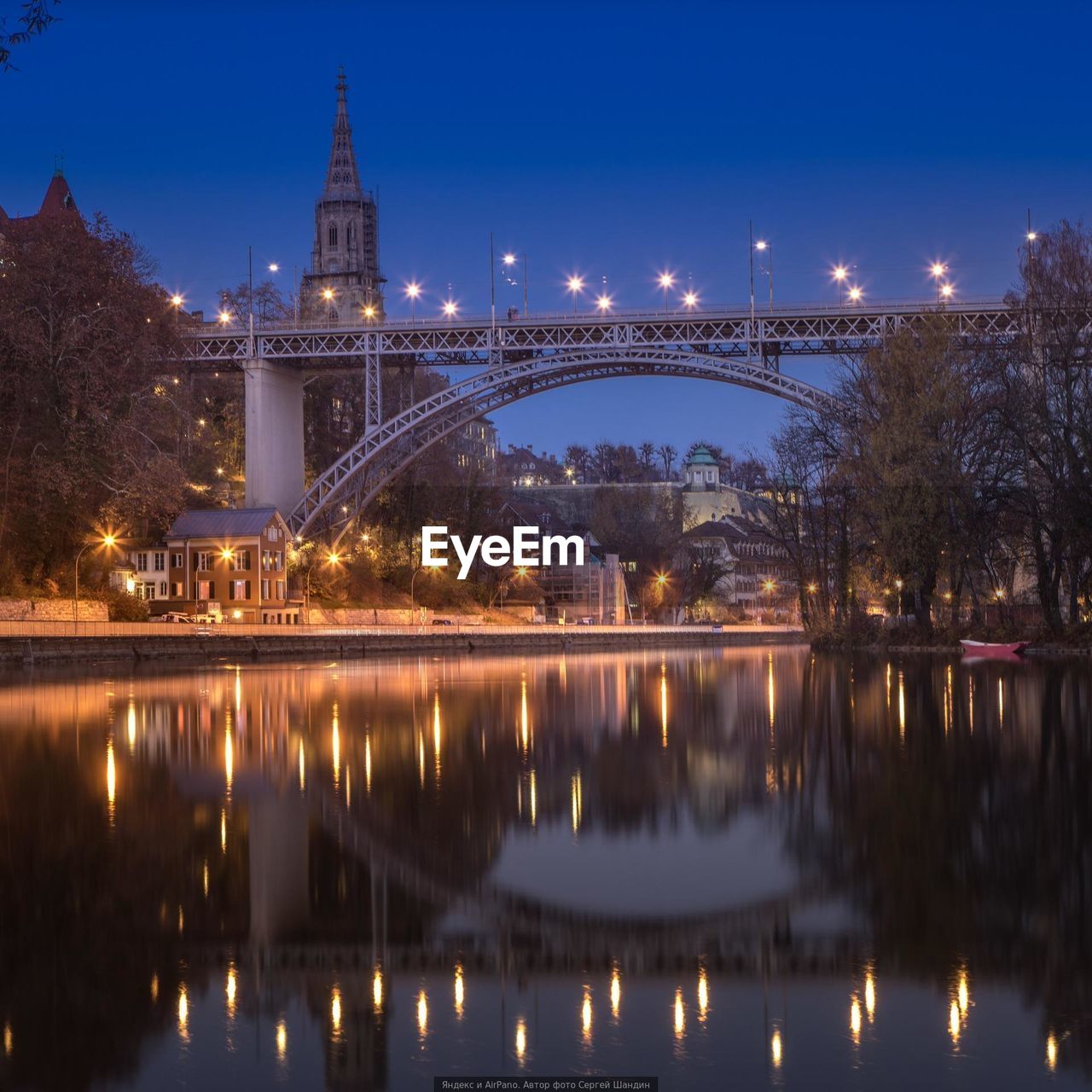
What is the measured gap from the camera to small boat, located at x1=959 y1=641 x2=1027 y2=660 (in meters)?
50.9

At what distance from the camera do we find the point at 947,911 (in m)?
10.3

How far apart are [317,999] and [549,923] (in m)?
2.17

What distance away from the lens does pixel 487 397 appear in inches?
3009

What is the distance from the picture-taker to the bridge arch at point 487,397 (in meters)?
70.9

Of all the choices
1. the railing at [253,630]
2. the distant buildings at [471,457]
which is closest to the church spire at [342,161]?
the distant buildings at [471,457]

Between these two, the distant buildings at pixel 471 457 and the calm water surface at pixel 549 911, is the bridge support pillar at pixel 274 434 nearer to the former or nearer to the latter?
the distant buildings at pixel 471 457

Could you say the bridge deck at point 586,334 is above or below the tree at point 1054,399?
above

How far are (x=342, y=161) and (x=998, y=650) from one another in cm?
13879

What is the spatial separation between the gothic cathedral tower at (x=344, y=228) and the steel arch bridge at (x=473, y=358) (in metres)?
89.7

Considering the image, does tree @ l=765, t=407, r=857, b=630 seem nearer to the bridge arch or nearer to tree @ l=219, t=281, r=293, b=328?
the bridge arch

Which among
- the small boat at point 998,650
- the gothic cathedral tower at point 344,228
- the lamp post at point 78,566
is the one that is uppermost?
the gothic cathedral tower at point 344,228

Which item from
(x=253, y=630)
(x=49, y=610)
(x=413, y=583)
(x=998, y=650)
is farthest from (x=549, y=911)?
(x=413, y=583)

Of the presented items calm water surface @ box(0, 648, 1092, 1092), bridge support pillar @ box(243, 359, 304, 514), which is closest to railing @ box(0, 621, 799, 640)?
bridge support pillar @ box(243, 359, 304, 514)

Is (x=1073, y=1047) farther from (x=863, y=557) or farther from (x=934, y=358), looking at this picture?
(x=863, y=557)
